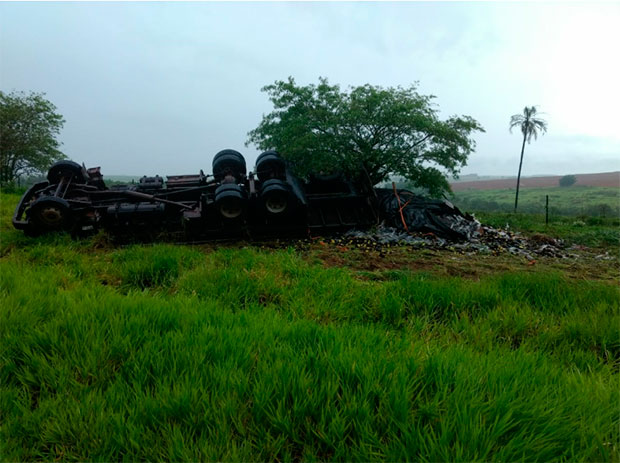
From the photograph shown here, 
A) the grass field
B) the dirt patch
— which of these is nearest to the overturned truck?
the dirt patch

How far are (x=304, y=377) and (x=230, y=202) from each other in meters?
6.10

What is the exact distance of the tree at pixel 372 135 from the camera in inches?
403

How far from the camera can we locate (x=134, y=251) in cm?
528

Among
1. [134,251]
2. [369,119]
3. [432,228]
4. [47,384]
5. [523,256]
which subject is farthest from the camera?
[369,119]

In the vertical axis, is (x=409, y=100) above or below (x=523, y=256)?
above

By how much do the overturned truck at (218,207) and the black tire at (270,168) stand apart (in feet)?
0.10

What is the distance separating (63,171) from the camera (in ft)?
27.5

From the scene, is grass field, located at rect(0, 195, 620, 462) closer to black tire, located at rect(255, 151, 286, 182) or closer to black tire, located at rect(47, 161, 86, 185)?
black tire, located at rect(47, 161, 86, 185)

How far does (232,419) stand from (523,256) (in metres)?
7.87

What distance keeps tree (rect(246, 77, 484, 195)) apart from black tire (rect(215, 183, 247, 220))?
3346mm

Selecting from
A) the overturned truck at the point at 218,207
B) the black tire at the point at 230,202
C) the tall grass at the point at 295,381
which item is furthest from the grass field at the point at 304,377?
the overturned truck at the point at 218,207

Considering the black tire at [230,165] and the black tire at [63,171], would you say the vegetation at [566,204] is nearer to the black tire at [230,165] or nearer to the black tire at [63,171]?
the black tire at [230,165]

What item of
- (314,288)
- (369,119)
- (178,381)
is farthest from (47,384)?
(369,119)

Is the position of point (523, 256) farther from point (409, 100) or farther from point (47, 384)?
point (47, 384)
